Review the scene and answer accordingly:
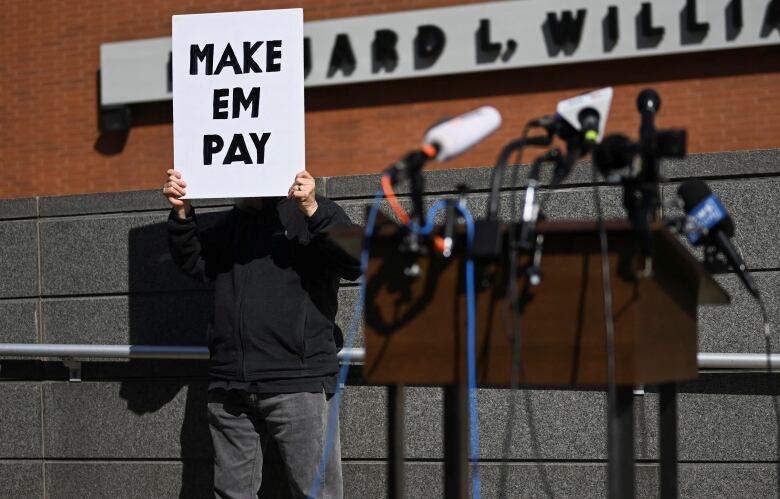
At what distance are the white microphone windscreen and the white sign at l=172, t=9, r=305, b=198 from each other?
69.4 inches

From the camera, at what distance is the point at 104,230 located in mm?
6227

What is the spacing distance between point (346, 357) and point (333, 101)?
293 cm

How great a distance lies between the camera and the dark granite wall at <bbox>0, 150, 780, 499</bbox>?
5160 millimetres

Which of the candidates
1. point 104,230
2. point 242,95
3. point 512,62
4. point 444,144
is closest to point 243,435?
point 242,95

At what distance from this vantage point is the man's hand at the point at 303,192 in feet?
14.4

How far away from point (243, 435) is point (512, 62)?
353 cm

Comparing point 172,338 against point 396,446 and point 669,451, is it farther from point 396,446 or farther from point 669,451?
point 669,451

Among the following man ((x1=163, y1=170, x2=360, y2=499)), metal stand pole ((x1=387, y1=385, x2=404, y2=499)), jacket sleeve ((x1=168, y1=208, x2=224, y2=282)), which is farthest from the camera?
jacket sleeve ((x1=168, y1=208, x2=224, y2=282))

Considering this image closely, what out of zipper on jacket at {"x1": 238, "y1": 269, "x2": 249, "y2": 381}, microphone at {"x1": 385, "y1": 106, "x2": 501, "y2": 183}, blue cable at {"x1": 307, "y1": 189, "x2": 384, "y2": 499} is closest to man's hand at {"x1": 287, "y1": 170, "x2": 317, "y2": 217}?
blue cable at {"x1": 307, "y1": 189, "x2": 384, "y2": 499}

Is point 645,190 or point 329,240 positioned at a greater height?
point 645,190

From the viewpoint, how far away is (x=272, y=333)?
4.63 metres

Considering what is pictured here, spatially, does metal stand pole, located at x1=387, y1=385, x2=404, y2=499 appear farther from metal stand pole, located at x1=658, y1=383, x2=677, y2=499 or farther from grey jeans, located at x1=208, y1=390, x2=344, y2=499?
grey jeans, located at x1=208, y1=390, x2=344, y2=499

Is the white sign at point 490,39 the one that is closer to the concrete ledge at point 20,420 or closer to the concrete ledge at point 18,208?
the concrete ledge at point 18,208

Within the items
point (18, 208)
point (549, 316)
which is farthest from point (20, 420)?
point (549, 316)
